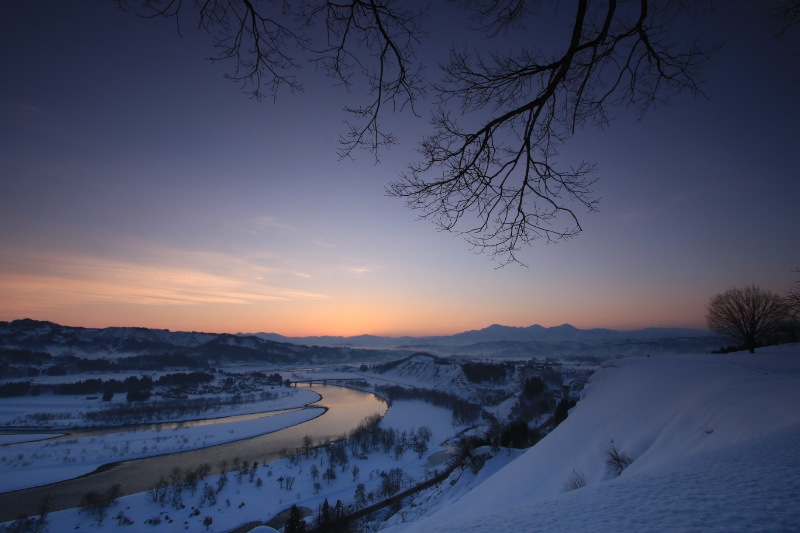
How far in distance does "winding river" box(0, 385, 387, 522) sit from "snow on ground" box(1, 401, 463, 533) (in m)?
4.19

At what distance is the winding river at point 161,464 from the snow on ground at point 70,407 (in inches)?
352

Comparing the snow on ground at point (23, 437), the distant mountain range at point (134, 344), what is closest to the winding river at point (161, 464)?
the snow on ground at point (23, 437)

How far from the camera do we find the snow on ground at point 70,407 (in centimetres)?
5175

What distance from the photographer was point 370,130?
10.8 ft

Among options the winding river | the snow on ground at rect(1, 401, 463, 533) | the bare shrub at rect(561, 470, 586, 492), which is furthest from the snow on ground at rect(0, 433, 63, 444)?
the bare shrub at rect(561, 470, 586, 492)

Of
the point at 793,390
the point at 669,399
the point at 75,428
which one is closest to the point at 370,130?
the point at 793,390

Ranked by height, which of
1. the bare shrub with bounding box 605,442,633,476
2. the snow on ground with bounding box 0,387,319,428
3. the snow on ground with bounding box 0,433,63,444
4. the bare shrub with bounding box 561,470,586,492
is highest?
the bare shrub with bounding box 605,442,633,476

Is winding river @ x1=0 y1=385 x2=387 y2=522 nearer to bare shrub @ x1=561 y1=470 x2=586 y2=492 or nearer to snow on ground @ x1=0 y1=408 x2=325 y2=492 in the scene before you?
snow on ground @ x1=0 y1=408 x2=325 y2=492

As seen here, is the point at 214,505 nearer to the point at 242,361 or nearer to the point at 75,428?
the point at 75,428

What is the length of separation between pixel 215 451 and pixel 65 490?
41.7ft

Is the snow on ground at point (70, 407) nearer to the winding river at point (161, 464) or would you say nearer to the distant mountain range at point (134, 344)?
the winding river at point (161, 464)

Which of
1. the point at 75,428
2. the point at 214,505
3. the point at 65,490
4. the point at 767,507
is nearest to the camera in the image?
the point at 767,507

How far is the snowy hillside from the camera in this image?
1.64 meters

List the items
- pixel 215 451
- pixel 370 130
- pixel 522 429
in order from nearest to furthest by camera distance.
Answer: pixel 370 130 < pixel 522 429 < pixel 215 451
